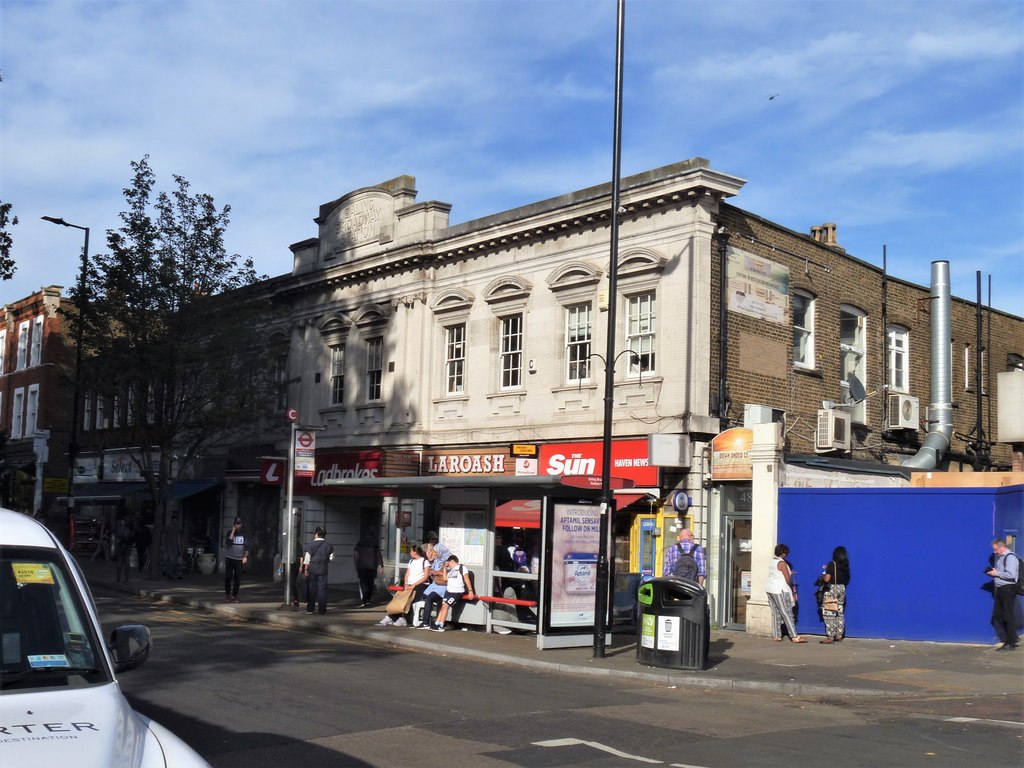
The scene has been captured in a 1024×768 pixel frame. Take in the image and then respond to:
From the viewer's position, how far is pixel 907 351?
86.8 ft

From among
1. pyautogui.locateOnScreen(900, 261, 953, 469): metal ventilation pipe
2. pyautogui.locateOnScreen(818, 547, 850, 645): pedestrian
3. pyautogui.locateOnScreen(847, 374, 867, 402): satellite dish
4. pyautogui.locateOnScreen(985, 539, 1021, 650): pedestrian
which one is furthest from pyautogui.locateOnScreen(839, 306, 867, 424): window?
pyautogui.locateOnScreen(985, 539, 1021, 650): pedestrian

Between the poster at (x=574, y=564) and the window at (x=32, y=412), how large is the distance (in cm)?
3899

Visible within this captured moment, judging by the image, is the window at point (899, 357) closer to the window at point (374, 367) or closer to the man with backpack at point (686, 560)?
the man with backpack at point (686, 560)

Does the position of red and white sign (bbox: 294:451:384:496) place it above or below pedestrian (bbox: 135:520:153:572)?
above

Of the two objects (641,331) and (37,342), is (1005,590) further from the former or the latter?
(37,342)

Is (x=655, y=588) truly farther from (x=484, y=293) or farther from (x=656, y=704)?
(x=484, y=293)

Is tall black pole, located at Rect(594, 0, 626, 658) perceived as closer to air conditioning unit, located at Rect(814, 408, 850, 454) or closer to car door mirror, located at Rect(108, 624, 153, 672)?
air conditioning unit, located at Rect(814, 408, 850, 454)

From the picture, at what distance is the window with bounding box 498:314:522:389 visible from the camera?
25156 mm

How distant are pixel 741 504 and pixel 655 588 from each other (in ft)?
21.8

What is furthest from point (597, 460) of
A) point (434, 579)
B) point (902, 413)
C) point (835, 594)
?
point (902, 413)

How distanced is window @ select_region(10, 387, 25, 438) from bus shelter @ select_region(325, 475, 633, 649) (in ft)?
118

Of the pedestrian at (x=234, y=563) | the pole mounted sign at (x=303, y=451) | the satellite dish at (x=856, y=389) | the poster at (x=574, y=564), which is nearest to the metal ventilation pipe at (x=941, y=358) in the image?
the satellite dish at (x=856, y=389)

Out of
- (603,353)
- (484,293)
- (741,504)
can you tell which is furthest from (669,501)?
(484,293)

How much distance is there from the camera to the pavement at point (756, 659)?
13102 mm
